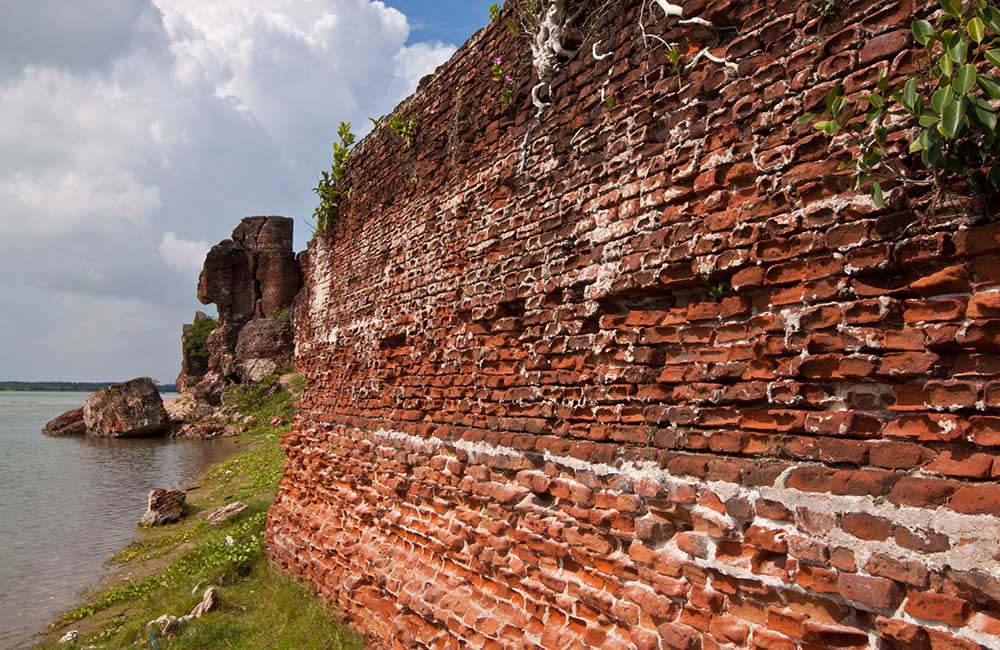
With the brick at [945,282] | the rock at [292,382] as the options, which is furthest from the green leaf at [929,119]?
the rock at [292,382]

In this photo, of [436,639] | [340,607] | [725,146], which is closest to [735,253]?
[725,146]

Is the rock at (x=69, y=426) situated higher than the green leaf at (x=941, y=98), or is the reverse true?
the green leaf at (x=941, y=98)

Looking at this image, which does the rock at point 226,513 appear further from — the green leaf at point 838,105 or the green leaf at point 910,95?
the green leaf at point 910,95

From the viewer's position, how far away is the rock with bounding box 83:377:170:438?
92.7 feet

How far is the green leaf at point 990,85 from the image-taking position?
1.87 meters

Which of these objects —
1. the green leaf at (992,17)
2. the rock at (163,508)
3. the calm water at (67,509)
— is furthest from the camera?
the rock at (163,508)

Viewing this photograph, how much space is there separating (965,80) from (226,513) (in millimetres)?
11199

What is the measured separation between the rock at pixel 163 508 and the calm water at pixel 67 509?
1.38 feet

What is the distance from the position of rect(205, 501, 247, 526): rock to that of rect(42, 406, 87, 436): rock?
85.0ft

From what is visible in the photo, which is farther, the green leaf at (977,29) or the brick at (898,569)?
the brick at (898,569)

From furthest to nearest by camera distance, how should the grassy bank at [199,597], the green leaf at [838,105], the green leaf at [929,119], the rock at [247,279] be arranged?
the rock at [247,279] → the grassy bank at [199,597] → the green leaf at [838,105] → the green leaf at [929,119]

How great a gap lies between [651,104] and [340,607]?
15.6ft

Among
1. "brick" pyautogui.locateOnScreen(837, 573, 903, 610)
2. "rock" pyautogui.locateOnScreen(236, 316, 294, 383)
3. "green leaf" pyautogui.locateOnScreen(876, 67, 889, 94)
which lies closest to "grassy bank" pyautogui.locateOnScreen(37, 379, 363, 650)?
"brick" pyautogui.locateOnScreen(837, 573, 903, 610)

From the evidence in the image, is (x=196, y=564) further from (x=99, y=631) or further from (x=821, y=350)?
(x=821, y=350)
